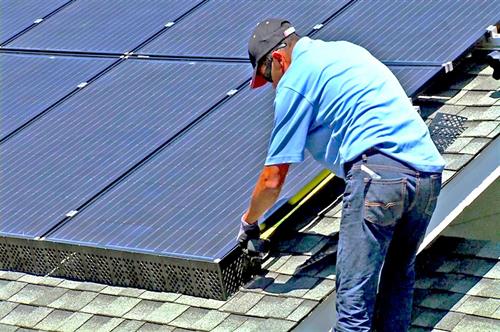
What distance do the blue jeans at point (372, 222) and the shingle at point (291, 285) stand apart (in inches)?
16.9

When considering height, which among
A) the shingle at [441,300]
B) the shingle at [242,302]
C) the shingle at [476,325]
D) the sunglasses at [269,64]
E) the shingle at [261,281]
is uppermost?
the sunglasses at [269,64]

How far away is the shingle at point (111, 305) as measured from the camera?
7.69 metres

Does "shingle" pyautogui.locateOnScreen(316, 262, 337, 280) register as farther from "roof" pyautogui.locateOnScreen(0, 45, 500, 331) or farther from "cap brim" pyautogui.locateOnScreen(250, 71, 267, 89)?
"cap brim" pyautogui.locateOnScreen(250, 71, 267, 89)

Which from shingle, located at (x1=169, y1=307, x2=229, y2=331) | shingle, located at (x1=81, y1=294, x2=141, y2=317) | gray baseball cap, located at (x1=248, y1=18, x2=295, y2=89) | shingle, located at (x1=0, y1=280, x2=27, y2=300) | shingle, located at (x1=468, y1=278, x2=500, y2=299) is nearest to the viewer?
gray baseball cap, located at (x1=248, y1=18, x2=295, y2=89)

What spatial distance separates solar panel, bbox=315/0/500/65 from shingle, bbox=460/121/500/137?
1.59 ft

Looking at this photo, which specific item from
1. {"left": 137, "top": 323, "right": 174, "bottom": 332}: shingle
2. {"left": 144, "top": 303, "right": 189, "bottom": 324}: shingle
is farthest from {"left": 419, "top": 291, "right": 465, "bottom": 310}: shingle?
{"left": 137, "top": 323, "right": 174, "bottom": 332}: shingle

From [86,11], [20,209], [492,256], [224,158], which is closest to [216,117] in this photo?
[224,158]

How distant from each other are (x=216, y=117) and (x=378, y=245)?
226 cm

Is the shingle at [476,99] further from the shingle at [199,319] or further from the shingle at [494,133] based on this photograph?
the shingle at [199,319]

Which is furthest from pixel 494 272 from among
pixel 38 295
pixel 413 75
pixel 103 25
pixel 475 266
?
pixel 103 25

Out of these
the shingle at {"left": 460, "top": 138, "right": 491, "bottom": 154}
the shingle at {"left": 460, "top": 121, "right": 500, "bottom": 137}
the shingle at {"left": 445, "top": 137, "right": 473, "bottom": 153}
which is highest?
the shingle at {"left": 460, "top": 121, "right": 500, "bottom": 137}

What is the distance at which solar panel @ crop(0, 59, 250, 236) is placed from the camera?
8.53 metres

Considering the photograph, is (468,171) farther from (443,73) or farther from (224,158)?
(224,158)

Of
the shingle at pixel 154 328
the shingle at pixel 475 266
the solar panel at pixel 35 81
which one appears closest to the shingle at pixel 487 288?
the shingle at pixel 475 266
